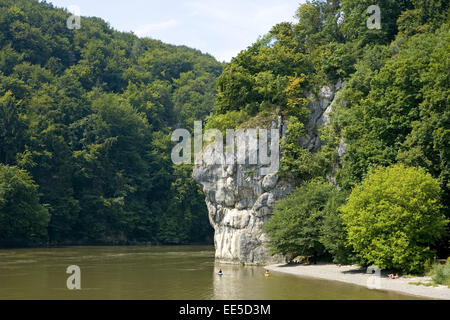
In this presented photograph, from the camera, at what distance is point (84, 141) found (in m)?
104

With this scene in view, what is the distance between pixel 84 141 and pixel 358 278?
7273 cm

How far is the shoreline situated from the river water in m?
1.22

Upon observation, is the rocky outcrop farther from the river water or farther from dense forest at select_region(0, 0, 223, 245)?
dense forest at select_region(0, 0, 223, 245)

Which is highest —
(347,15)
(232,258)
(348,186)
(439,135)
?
(347,15)

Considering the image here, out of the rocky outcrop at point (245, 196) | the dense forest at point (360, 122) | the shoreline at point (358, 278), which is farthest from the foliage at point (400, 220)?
the rocky outcrop at point (245, 196)

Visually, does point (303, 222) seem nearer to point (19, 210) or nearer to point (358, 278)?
point (358, 278)

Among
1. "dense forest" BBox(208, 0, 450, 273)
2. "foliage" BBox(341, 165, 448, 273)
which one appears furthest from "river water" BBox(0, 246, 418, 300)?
"dense forest" BBox(208, 0, 450, 273)

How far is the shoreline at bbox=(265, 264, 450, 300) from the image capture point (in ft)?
111

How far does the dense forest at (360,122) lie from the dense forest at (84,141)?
40020 millimetres

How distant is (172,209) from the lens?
11031cm

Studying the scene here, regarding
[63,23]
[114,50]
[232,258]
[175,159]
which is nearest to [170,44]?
[114,50]

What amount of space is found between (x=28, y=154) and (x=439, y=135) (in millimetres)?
67416

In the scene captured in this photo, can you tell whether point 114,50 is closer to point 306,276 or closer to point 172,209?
point 172,209

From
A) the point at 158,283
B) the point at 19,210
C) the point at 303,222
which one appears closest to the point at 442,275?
the point at 303,222
